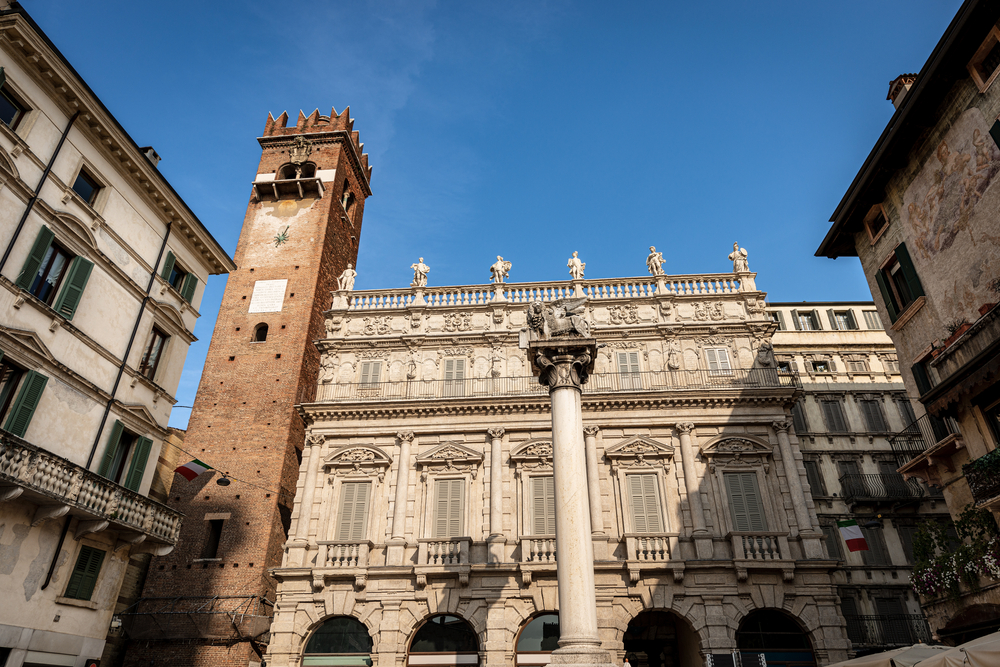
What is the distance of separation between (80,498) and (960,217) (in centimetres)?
2443

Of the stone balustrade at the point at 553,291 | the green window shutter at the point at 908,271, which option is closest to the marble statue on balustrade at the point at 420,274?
the stone balustrade at the point at 553,291

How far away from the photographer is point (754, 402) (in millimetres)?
26594

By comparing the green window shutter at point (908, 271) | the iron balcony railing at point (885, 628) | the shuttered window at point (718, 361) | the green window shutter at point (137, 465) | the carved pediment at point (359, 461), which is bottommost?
the iron balcony railing at point (885, 628)

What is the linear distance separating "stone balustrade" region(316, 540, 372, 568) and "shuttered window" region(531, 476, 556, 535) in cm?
630

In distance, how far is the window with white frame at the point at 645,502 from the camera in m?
24.7

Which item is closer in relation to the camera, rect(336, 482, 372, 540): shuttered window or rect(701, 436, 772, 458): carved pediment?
rect(336, 482, 372, 540): shuttered window

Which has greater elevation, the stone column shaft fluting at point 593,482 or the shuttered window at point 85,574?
the stone column shaft fluting at point 593,482

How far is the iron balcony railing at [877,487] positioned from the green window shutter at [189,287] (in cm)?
3017

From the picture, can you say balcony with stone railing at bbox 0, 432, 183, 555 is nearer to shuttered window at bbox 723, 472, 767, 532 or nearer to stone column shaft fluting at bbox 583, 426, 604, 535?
stone column shaft fluting at bbox 583, 426, 604, 535

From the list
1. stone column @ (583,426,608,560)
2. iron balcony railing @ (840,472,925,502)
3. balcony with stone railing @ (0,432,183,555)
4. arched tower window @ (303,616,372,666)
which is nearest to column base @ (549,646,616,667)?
stone column @ (583,426,608,560)

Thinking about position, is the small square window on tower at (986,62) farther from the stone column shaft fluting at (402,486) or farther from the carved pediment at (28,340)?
the carved pediment at (28,340)

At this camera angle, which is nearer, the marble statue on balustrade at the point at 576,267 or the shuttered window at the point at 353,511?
the shuttered window at the point at 353,511

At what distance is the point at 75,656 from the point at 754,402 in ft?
79.1

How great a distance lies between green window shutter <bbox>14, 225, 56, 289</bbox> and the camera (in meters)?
16.8
